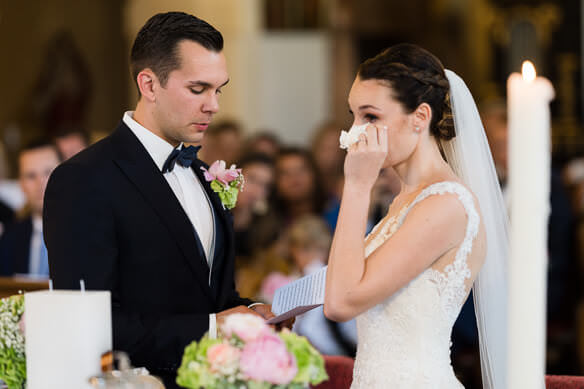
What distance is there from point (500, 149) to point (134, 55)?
4003mm

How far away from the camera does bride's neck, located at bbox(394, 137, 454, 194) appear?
8.29 feet

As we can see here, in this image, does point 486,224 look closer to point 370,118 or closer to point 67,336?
point 370,118

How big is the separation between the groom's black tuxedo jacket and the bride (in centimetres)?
44

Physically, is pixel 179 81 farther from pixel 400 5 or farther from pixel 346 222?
pixel 400 5

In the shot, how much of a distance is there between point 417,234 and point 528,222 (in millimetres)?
1112

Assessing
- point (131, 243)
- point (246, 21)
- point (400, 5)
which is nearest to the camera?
point (131, 243)

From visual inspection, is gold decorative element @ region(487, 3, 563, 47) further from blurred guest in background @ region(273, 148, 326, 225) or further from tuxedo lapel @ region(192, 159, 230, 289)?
tuxedo lapel @ region(192, 159, 230, 289)

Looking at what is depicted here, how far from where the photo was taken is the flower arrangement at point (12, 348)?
1.98 metres

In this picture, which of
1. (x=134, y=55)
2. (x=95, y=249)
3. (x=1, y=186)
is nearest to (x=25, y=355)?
(x=95, y=249)

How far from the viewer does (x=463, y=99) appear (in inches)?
103

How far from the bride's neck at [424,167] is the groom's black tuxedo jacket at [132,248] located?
0.63 metres

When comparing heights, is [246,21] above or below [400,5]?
below

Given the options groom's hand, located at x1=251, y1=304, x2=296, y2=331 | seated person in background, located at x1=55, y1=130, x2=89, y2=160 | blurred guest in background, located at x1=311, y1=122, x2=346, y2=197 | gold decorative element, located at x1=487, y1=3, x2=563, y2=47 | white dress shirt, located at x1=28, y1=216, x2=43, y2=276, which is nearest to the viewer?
groom's hand, located at x1=251, y1=304, x2=296, y2=331

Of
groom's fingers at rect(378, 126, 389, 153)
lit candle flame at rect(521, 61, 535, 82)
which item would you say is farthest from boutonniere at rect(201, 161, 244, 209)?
lit candle flame at rect(521, 61, 535, 82)
